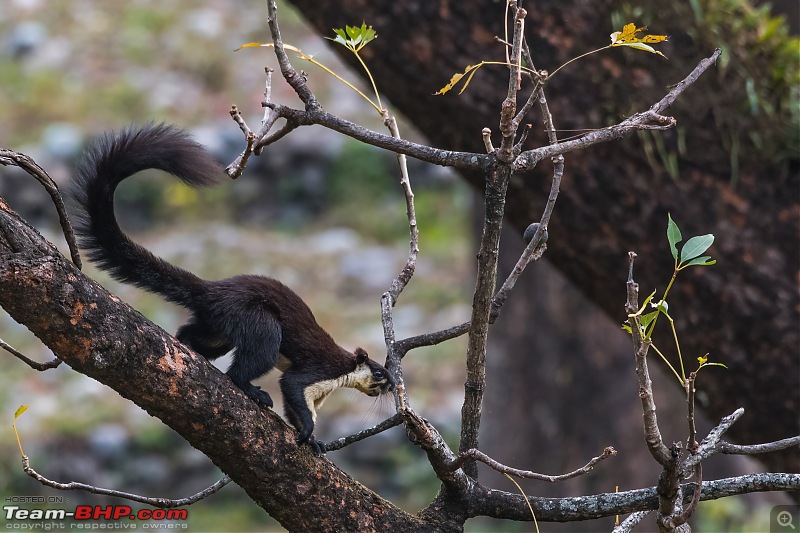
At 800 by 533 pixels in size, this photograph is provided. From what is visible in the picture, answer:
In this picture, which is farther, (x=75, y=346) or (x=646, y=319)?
(x=75, y=346)

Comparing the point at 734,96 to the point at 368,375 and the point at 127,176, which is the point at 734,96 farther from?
the point at 127,176

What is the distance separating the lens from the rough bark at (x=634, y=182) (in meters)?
2.74

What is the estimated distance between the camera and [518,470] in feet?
5.05

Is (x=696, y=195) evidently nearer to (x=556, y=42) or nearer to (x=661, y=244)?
(x=661, y=244)

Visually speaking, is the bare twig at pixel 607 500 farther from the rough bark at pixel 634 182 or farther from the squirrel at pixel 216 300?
the rough bark at pixel 634 182

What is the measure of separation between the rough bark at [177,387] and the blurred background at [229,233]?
3323mm

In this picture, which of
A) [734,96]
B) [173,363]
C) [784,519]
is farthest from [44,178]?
[784,519]

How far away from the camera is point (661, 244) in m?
2.76

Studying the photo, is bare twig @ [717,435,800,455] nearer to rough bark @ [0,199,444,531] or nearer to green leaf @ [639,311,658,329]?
green leaf @ [639,311,658,329]

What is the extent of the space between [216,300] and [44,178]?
61 cm

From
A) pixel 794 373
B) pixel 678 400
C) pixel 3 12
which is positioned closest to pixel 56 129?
pixel 3 12

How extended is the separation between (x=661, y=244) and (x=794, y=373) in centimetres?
57

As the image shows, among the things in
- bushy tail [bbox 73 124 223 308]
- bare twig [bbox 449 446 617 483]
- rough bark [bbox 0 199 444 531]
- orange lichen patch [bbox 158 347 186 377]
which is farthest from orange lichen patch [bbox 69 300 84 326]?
bare twig [bbox 449 446 617 483]

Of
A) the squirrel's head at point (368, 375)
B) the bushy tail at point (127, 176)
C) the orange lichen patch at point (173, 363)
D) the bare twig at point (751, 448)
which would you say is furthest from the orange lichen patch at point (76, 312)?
the bare twig at point (751, 448)
